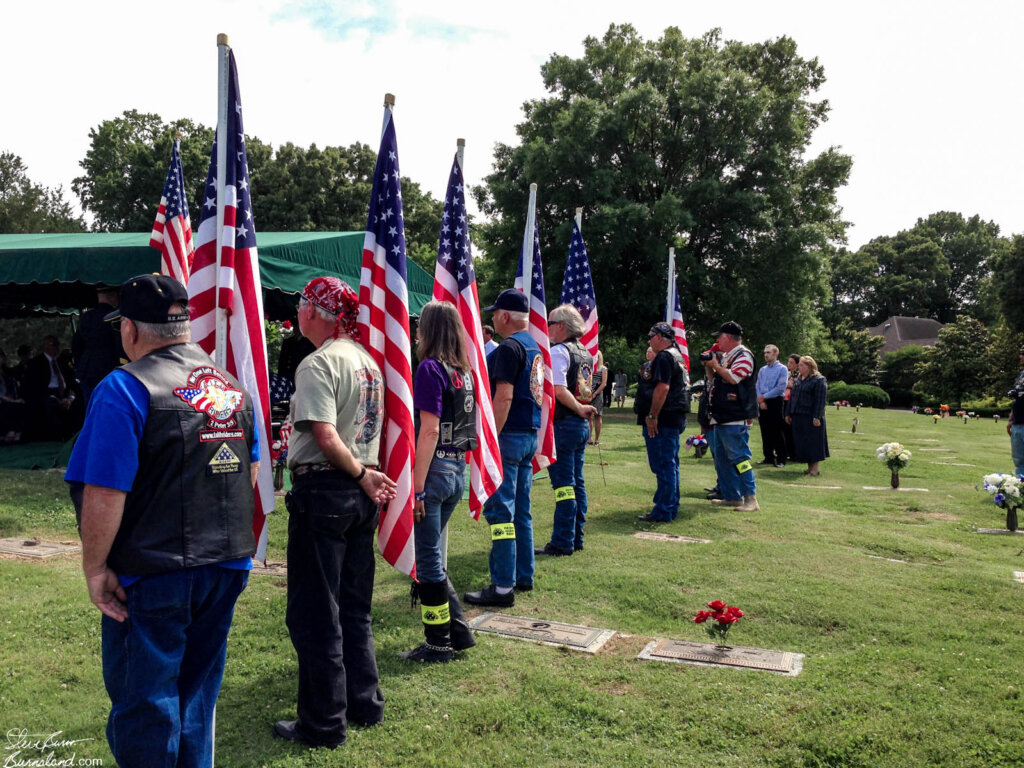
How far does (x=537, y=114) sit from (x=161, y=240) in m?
26.5

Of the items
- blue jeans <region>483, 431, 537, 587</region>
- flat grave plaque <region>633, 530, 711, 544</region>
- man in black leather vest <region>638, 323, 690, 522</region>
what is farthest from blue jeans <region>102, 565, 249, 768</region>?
man in black leather vest <region>638, 323, 690, 522</region>

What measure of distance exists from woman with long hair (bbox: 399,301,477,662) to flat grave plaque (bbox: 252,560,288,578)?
2097 mm

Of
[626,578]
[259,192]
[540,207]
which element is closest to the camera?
[626,578]

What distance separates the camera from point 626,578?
20.8ft

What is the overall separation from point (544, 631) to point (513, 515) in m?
0.92

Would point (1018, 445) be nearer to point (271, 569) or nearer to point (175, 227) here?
point (271, 569)

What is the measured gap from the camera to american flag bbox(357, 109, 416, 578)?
4141mm

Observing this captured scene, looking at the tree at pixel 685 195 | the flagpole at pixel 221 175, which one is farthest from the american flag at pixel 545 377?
the tree at pixel 685 195

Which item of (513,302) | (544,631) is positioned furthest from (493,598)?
(513,302)

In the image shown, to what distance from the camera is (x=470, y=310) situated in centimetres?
549

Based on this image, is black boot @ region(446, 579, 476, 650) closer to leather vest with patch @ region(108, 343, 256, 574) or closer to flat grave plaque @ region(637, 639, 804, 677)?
flat grave plaque @ region(637, 639, 804, 677)

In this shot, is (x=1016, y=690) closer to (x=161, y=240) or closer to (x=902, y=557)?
(x=902, y=557)

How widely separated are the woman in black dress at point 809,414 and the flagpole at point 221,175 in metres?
11.3

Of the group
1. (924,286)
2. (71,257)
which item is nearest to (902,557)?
(71,257)
